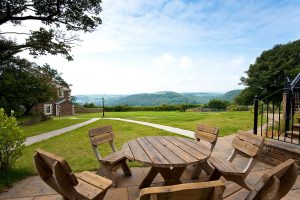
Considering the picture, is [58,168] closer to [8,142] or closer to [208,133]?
[8,142]

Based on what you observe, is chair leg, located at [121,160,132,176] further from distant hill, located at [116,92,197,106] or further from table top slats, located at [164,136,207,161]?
distant hill, located at [116,92,197,106]

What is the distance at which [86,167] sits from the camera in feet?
16.8

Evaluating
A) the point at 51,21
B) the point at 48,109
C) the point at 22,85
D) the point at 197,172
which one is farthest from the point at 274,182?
the point at 48,109

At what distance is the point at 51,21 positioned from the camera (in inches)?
593

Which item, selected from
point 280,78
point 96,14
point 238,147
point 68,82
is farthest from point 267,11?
point 68,82

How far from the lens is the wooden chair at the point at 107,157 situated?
3902 mm

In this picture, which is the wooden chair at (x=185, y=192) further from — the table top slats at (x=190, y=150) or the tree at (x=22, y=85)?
the tree at (x=22, y=85)

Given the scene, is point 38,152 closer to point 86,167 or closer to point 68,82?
point 86,167

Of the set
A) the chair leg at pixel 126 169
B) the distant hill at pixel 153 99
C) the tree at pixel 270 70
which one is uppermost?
the tree at pixel 270 70

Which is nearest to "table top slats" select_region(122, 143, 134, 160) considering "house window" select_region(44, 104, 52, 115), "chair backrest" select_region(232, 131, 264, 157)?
"chair backrest" select_region(232, 131, 264, 157)

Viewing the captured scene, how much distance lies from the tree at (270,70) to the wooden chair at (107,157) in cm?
2961

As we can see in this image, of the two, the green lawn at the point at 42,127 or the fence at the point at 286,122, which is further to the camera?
the green lawn at the point at 42,127

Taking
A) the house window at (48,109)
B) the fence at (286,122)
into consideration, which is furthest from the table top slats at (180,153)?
the house window at (48,109)

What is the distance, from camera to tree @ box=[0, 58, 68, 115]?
16141mm
